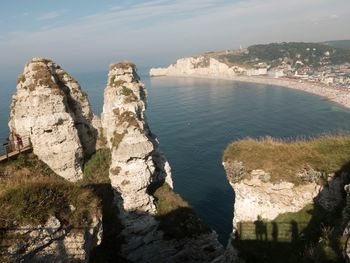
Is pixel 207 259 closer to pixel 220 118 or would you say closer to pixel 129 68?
pixel 129 68

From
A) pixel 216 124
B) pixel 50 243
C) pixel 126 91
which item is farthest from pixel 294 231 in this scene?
pixel 216 124

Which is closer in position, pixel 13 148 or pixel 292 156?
pixel 292 156

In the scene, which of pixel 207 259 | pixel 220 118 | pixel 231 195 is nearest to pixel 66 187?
pixel 207 259

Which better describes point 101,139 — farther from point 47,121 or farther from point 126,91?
point 47,121

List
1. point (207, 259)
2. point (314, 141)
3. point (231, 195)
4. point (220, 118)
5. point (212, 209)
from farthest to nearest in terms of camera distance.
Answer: point (220, 118) → point (231, 195) → point (212, 209) → point (207, 259) → point (314, 141)

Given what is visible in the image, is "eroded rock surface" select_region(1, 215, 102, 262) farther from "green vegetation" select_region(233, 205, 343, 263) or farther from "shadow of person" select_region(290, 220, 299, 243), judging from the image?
"shadow of person" select_region(290, 220, 299, 243)

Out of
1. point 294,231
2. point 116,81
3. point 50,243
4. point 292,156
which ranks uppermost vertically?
point 116,81

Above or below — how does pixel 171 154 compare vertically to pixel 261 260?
below
